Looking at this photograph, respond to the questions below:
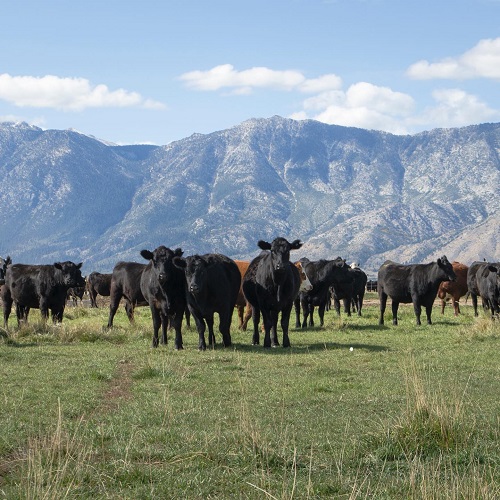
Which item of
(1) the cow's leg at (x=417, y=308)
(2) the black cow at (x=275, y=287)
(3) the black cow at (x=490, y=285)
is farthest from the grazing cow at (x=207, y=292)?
(1) the cow's leg at (x=417, y=308)

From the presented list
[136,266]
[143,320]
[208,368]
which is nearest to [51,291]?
[136,266]

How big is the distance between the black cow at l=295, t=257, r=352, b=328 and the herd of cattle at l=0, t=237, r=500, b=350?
0.03 m

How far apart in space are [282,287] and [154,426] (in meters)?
10.5

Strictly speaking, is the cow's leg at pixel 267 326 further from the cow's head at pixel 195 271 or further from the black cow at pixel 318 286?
the black cow at pixel 318 286

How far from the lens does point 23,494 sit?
6.95 meters

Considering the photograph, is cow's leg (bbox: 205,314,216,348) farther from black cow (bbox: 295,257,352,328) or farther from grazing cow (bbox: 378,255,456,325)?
grazing cow (bbox: 378,255,456,325)

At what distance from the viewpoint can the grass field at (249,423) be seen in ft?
24.1

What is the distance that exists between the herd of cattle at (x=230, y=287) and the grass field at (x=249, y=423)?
140cm

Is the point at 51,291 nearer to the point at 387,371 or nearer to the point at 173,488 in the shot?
the point at 387,371

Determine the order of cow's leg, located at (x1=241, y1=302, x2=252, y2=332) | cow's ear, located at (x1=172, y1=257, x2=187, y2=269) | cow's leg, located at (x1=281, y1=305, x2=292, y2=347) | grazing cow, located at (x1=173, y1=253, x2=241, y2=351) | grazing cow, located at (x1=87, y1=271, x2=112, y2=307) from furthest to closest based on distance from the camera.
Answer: grazing cow, located at (x1=87, y1=271, x2=112, y2=307) < cow's leg, located at (x1=241, y1=302, x2=252, y2=332) < cow's leg, located at (x1=281, y1=305, x2=292, y2=347) < cow's ear, located at (x1=172, y1=257, x2=187, y2=269) < grazing cow, located at (x1=173, y1=253, x2=241, y2=351)

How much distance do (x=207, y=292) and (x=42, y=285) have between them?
775cm

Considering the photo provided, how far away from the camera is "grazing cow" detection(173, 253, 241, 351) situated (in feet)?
62.3

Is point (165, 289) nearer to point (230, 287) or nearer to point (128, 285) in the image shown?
point (230, 287)

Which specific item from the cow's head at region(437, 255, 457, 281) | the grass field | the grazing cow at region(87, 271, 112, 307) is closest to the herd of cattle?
the cow's head at region(437, 255, 457, 281)
